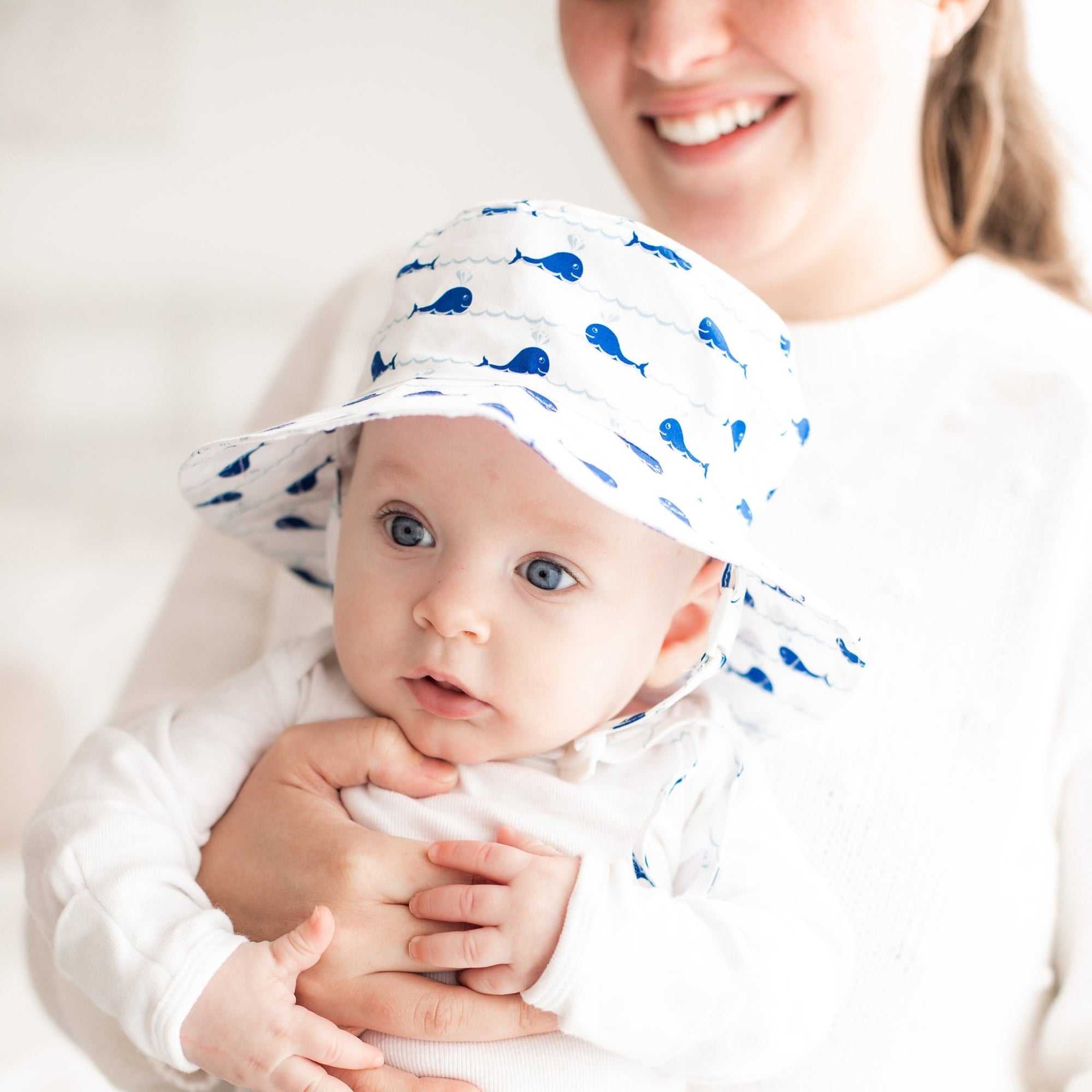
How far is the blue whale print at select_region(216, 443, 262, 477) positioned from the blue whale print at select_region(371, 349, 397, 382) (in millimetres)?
124

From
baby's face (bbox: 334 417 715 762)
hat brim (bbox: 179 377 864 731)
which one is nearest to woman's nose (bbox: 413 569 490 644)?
baby's face (bbox: 334 417 715 762)

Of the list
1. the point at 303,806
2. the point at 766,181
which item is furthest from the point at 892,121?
the point at 303,806

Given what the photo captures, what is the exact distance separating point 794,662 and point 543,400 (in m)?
0.37

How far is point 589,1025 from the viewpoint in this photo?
813 mm

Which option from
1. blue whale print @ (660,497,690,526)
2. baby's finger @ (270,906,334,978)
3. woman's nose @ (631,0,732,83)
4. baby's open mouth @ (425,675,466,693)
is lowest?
baby's finger @ (270,906,334,978)

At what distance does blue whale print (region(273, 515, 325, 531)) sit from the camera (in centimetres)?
113

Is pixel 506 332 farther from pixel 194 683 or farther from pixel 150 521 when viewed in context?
pixel 150 521

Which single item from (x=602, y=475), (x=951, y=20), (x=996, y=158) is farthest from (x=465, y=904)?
(x=996, y=158)

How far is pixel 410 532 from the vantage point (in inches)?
36.2

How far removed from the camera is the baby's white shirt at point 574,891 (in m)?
0.82

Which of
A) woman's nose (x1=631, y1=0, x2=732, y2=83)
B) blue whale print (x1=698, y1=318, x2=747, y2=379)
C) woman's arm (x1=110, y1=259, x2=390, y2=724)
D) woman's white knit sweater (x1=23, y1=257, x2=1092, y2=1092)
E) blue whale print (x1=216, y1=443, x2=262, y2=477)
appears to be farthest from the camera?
woman's arm (x1=110, y1=259, x2=390, y2=724)

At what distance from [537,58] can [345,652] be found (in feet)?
7.12

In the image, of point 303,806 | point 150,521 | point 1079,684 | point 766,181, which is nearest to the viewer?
point 303,806

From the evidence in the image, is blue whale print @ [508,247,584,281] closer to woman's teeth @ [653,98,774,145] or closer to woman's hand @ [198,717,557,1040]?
woman's hand @ [198,717,557,1040]
